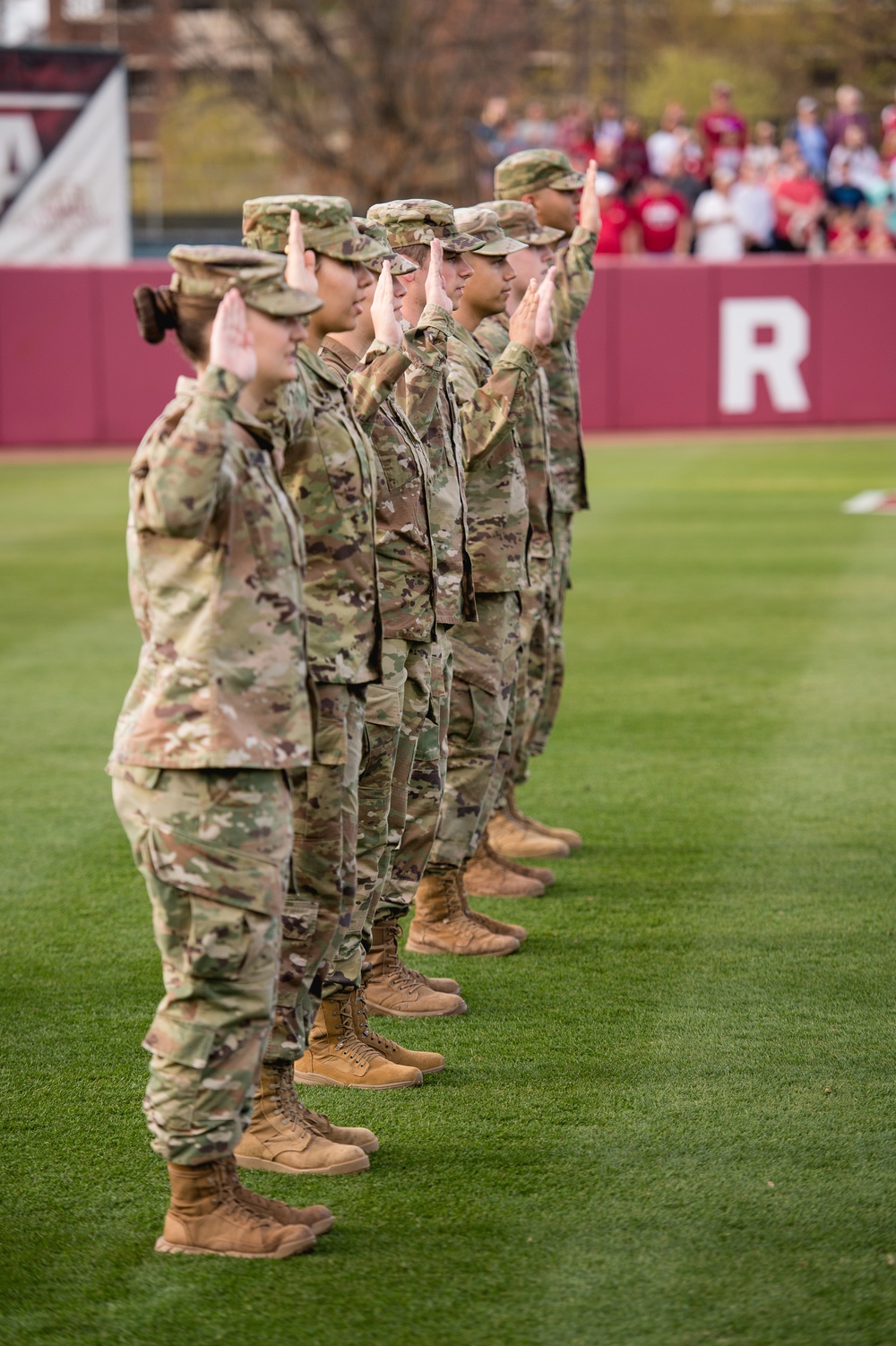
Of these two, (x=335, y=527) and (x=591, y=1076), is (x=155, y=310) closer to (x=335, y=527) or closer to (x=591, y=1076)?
(x=335, y=527)

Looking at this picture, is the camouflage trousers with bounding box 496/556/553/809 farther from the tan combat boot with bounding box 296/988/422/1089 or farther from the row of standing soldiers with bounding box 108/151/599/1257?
the tan combat boot with bounding box 296/988/422/1089

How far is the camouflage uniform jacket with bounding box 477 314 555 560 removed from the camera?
23.4 feet

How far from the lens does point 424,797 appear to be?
5820mm

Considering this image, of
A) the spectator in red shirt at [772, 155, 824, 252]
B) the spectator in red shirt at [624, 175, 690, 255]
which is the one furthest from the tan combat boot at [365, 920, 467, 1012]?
the spectator in red shirt at [772, 155, 824, 252]

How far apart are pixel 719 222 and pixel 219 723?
22.8 m

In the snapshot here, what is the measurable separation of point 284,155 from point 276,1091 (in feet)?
130

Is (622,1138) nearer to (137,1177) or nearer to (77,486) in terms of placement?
(137,1177)

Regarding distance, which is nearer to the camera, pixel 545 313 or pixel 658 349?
pixel 545 313

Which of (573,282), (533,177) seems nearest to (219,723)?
(573,282)

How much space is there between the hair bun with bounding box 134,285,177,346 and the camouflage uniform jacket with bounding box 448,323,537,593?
7.38 feet

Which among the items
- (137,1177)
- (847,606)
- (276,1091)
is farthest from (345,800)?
(847,606)

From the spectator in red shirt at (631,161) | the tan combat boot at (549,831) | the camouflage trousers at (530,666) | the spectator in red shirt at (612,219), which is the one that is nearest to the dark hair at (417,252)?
the camouflage trousers at (530,666)

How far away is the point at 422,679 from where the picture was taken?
18.2 feet

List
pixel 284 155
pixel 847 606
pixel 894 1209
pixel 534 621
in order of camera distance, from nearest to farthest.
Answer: pixel 894 1209
pixel 534 621
pixel 847 606
pixel 284 155
